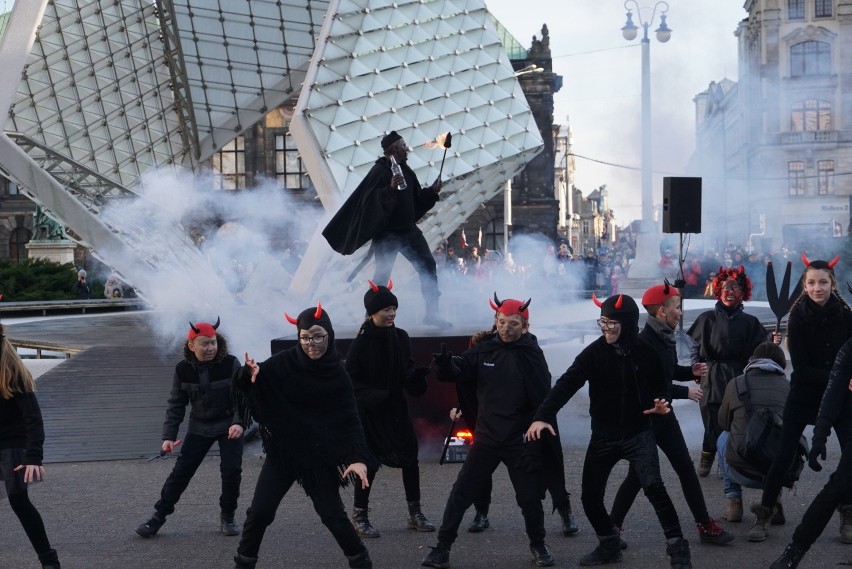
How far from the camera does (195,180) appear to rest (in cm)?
2778

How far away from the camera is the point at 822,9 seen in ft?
185

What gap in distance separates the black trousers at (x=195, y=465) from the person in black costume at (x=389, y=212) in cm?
364

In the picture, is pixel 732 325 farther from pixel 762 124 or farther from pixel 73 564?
pixel 762 124

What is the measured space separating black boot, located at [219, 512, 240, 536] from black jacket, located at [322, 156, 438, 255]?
3.92 m

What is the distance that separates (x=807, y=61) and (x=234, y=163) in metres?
25.4

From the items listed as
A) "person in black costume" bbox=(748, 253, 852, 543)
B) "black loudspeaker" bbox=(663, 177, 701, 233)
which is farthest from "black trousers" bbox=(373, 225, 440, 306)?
"black loudspeaker" bbox=(663, 177, 701, 233)

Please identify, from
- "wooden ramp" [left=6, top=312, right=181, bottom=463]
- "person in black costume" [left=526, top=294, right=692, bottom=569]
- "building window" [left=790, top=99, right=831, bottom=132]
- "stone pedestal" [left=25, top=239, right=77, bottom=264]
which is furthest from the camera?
"building window" [left=790, top=99, right=831, bottom=132]

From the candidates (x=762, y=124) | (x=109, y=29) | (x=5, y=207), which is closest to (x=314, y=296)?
(x=109, y=29)

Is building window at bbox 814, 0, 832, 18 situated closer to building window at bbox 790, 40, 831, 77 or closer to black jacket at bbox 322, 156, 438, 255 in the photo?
building window at bbox 790, 40, 831, 77

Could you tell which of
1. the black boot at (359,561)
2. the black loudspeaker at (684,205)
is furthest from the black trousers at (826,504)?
the black loudspeaker at (684,205)

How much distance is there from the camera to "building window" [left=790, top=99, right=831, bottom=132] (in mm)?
46125

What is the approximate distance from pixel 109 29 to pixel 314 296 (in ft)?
31.7

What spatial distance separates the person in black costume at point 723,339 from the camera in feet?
28.3

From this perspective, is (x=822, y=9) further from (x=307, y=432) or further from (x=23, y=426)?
(x=23, y=426)
